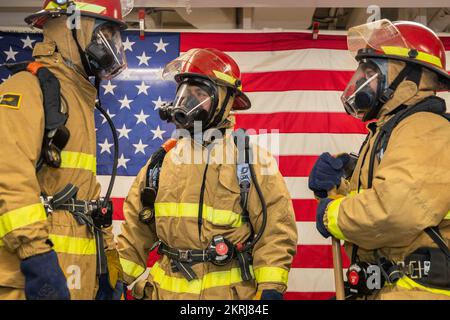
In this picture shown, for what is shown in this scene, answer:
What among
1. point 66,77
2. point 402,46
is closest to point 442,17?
point 402,46

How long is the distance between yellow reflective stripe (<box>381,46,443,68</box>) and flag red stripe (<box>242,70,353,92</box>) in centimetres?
200

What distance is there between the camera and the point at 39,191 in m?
2.08

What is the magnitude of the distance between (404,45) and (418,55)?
0.09m

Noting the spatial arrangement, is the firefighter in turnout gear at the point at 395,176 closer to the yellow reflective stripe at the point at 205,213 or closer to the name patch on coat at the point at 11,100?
the yellow reflective stripe at the point at 205,213

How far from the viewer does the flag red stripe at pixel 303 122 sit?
4480 mm

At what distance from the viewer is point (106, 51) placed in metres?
2.53

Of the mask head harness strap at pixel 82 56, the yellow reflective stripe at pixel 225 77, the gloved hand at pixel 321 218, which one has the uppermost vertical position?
the mask head harness strap at pixel 82 56

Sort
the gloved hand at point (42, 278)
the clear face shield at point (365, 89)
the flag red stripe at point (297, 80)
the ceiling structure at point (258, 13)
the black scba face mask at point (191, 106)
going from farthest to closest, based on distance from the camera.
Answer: the flag red stripe at point (297, 80) < the ceiling structure at point (258, 13) < the black scba face mask at point (191, 106) < the clear face shield at point (365, 89) < the gloved hand at point (42, 278)

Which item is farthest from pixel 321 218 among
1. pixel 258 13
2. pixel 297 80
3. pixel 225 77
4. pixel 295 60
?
pixel 258 13

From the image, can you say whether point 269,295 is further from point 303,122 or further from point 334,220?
point 303,122

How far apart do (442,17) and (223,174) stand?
3214 mm

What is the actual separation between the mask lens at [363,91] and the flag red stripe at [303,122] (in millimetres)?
1747

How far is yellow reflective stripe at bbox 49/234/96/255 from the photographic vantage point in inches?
86.5

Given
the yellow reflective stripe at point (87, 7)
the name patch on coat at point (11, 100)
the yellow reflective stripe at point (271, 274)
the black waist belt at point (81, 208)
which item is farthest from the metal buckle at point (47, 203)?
the yellow reflective stripe at point (271, 274)
